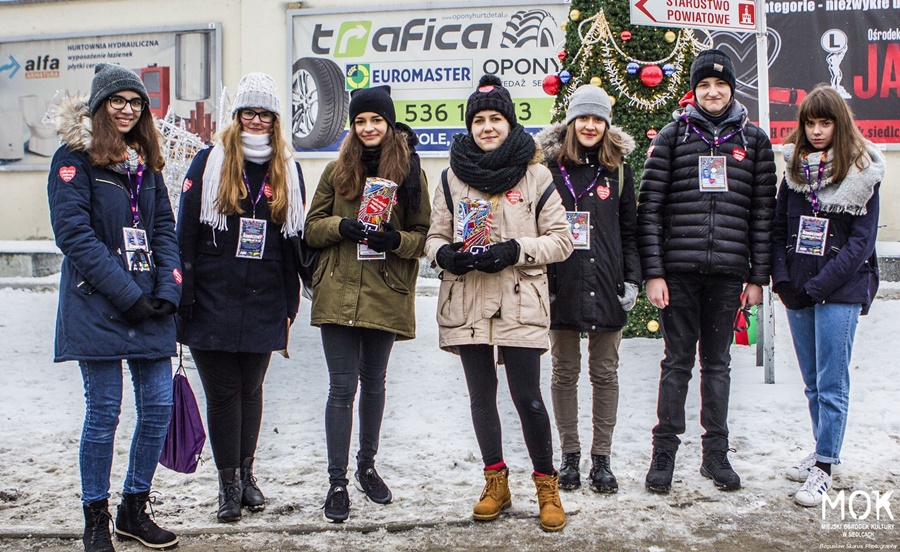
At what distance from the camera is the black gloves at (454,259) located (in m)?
3.70

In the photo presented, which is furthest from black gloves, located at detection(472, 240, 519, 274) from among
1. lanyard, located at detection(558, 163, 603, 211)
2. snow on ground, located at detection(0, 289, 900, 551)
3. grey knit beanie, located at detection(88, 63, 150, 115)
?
grey knit beanie, located at detection(88, 63, 150, 115)

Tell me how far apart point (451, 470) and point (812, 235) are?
2135 millimetres

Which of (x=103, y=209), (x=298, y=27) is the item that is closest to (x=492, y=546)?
(x=103, y=209)

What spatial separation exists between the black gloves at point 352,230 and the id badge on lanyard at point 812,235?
6.77 feet

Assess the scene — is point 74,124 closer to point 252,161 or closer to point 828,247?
point 252,161

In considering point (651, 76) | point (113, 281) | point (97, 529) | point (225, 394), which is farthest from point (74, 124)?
Result: point (651, 76)

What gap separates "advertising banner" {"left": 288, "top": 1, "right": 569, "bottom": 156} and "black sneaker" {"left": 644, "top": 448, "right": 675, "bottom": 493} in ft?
25.4

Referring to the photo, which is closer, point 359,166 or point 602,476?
point 359,166

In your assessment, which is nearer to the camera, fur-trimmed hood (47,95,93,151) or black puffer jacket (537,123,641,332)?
fur-trimmed hood (47,95,93,151)

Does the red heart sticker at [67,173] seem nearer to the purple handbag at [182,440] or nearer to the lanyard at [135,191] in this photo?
the lanyard at [135,191]

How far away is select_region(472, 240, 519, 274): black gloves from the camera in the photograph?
12.1ft

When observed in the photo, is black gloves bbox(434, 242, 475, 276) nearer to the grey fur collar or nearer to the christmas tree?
the grey fur collar

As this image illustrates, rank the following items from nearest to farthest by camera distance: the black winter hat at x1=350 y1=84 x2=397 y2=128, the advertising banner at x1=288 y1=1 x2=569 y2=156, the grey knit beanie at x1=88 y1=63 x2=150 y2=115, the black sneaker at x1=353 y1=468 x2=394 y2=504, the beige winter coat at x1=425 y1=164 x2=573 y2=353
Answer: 1. the grey knit beanie at x1=88 y1=63 x2=150 y2=115
2. the beige winter coat at x1=425 y1=164 x2=573 y2=353
3. the black winter hat at x1=350 y1=84 x2=397 y2=128
4. the black sneaker at x1=353 y1=468 x2=394 y2=504
5. the advertising banner at x1=288 y1=1 x2=569 y2=156

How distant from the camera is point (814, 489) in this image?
404 cm
